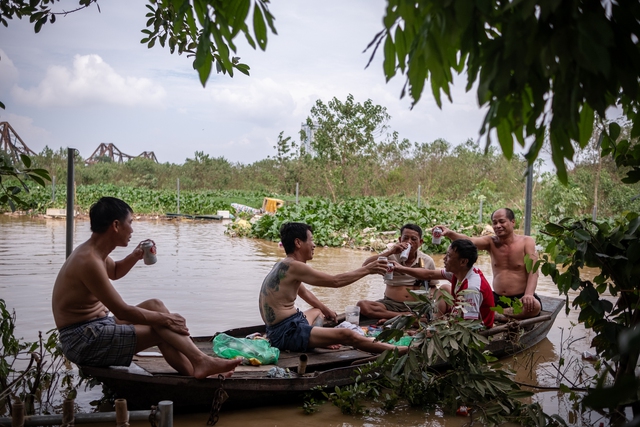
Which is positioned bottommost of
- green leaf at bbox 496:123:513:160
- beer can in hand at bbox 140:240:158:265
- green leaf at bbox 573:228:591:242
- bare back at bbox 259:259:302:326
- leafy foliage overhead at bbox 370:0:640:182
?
bare back at bbox 259:259:302:326

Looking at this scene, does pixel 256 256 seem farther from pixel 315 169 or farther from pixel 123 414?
pixel 315 169

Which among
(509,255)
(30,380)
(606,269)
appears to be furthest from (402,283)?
(30,380)

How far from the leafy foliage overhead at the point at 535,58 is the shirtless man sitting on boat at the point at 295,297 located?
143 inches

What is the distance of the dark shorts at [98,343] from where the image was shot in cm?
396

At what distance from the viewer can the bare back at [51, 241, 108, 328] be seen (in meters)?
3.91

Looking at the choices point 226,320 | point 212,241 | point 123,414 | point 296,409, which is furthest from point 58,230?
point 123,414

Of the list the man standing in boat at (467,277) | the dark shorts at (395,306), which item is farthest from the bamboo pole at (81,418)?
the dark shorts at (395,306)

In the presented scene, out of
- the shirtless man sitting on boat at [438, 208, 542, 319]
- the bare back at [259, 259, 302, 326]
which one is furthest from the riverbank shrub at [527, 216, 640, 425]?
the shirtless man sitting on boat at [438, 208, 542, 319]

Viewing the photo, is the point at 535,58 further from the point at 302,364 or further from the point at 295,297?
the point at 295,297

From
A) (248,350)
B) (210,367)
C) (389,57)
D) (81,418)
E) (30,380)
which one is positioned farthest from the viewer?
(248,350)

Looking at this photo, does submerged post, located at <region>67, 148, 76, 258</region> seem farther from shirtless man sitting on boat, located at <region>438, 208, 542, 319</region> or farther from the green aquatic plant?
shirtless man sitting on boat, located at <region>438, 208, 542, 319</region>

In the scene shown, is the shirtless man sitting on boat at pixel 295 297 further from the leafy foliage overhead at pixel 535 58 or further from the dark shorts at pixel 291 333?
the leafy foliage overhead at pixel 535 58

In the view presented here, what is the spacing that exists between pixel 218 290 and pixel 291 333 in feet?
16.8

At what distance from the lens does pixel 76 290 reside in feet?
13.0
